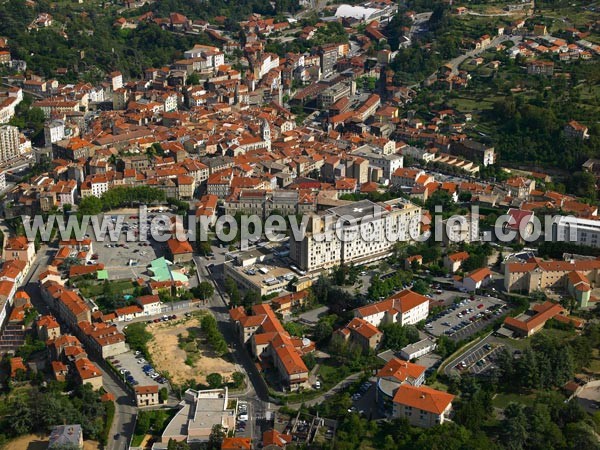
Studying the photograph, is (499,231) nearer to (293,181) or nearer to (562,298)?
(562,298)

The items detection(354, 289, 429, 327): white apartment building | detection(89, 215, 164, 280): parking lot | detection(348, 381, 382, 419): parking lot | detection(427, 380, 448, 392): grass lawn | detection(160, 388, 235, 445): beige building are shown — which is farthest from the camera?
detection(89, 215, 164, 280): parking lot

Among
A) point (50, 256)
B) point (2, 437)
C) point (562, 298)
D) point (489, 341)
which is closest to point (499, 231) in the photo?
point (562, 298)

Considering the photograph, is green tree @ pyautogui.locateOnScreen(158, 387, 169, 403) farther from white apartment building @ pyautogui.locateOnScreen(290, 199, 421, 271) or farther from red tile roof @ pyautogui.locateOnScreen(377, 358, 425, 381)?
white apartment building @ pyautogui.locateOnScreen(290, 199, 421, 271)

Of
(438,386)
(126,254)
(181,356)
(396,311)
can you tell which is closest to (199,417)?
(181,356)

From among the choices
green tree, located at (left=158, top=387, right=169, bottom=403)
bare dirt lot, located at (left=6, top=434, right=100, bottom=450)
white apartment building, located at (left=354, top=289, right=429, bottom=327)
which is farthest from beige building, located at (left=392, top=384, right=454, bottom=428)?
bare dirt lot, located at (left=6, top=434, right=100, bottom=450)

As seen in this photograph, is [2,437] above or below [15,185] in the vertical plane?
below

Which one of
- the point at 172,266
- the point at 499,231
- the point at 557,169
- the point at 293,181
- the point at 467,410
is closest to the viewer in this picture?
the point at 467,410

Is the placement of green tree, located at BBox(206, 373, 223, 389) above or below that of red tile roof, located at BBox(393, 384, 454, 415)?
below
